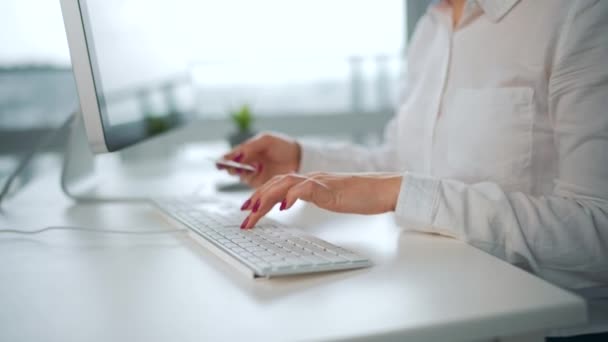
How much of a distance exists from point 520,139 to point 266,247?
43 centimetres

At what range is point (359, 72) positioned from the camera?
2.24m

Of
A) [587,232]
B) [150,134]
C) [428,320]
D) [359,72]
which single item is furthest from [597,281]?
[359,72]

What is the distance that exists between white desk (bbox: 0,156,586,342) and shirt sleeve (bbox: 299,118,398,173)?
424 millimetres

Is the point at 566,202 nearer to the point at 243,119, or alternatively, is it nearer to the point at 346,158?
the point at 346,158

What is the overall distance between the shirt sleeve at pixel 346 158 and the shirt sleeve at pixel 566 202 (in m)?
0.49

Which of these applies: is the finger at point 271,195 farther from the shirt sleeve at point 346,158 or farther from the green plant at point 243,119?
the green plant at point 243,119

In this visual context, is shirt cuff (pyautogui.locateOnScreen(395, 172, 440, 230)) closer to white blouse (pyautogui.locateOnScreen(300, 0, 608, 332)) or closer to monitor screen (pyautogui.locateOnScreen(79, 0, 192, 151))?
white blouse (pyautogui.locateOnScreen(300, 0, 608, 332))

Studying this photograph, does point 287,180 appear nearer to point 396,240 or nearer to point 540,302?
point 396,240

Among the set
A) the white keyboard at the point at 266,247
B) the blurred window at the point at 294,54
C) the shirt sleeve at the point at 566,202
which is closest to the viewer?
the white keyboard at the point at 266,247

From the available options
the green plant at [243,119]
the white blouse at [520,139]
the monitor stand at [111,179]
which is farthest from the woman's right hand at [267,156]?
the green plant at [243,119]

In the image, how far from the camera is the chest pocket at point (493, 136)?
0.93 meters

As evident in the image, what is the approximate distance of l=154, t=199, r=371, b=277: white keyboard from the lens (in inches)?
26.4

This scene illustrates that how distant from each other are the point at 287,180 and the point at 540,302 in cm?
36

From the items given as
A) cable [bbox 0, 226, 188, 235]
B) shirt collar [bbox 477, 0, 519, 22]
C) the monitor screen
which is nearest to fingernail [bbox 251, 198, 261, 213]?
cable [bbox 0, 226, 188, 235]
